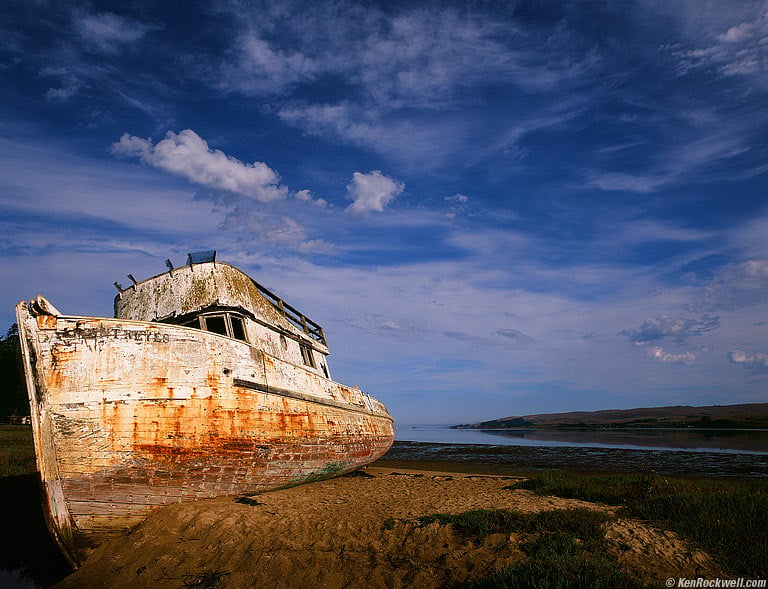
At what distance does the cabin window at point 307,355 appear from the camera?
13.3 meters

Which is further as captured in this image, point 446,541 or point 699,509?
point 699,509

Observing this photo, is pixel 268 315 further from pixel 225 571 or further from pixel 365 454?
pixel 225 571

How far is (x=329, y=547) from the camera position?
590 cm

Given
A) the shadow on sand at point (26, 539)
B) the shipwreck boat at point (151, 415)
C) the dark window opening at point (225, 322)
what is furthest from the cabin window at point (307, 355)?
the shadow on sand at point (26, 539)

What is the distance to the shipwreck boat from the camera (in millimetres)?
6520

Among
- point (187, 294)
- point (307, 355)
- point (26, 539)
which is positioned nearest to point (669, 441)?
point (307, 355)

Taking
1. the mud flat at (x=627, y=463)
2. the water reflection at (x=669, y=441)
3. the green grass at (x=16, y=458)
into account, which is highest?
the green grass at (x=16, y=458)

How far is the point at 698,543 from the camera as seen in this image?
507 centimetres

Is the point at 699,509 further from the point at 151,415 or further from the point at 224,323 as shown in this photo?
the point at 224,323

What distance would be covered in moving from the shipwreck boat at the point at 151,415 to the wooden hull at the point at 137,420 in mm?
16

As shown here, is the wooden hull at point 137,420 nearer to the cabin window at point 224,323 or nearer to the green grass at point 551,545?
the cabin window at point 224,323

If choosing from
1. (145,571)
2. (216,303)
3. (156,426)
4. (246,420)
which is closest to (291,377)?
(246,420)

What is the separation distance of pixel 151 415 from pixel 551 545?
20.3 ft

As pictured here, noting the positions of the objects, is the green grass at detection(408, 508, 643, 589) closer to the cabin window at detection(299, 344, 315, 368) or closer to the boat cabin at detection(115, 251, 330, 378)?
the boat cabin at detection(115, 251, 330, 378)
